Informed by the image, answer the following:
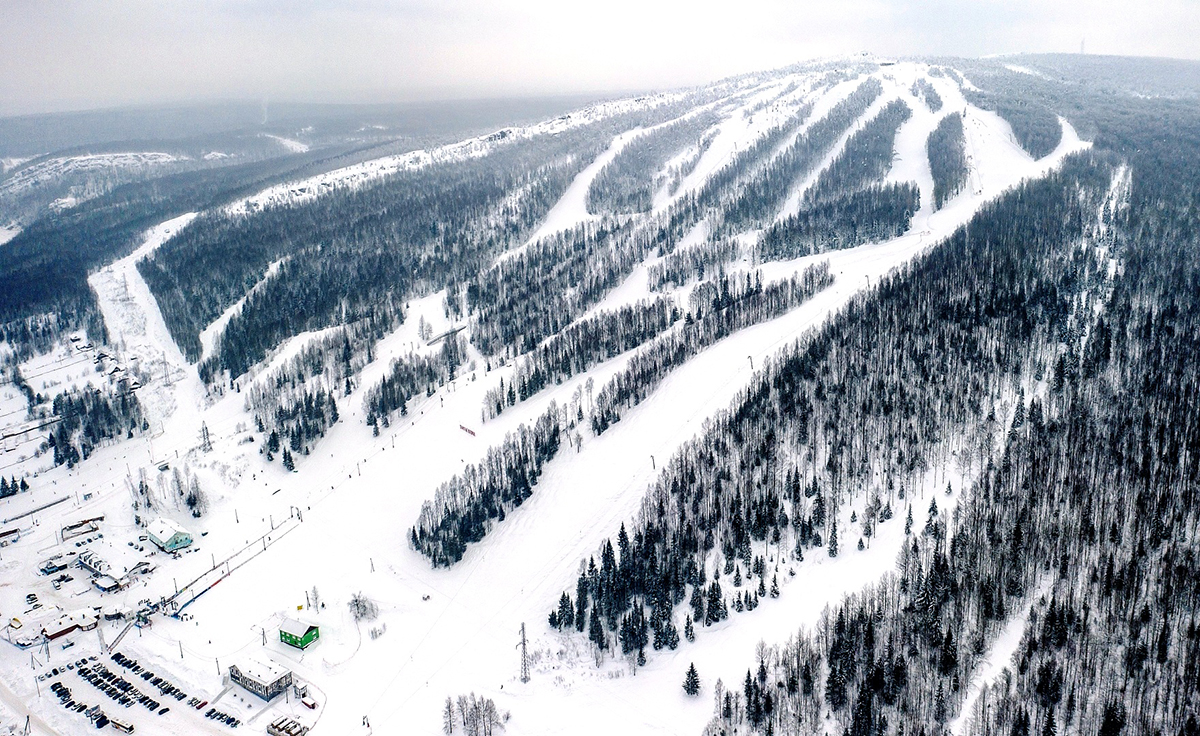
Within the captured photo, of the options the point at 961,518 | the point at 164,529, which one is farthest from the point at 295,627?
the point at 961,518

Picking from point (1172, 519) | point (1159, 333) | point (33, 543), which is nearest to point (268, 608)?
point (33, 543)

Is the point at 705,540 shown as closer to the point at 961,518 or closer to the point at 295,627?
the point at 961,518

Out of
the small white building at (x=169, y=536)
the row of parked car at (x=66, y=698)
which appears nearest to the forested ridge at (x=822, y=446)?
the row of parked car at (x=66, y=698)

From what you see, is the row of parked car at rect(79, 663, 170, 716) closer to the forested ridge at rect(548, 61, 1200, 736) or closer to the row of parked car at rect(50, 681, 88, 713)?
the row of parked car at rect(50, 681, 88, 713)

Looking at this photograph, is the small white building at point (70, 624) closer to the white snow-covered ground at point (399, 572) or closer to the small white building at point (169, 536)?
the white snow-covered ground at point (399, 572)

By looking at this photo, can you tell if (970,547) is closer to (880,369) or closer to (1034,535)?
(1034,535)

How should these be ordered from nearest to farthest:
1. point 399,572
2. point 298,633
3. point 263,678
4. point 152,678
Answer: point 263,678 → point 152,678 → point 298,633 → point 399,572
